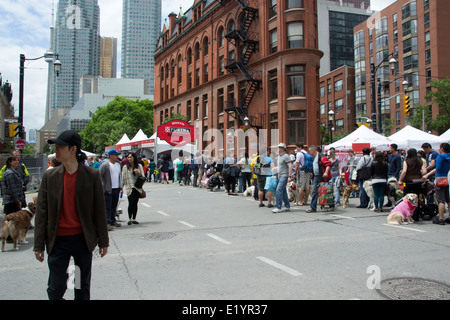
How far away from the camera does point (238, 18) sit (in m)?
36.3

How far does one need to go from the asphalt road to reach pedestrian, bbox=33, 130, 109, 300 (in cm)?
112

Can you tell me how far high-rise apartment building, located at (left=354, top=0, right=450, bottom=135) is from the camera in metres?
54.8

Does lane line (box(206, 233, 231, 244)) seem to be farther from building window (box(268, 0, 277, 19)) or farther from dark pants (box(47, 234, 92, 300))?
building window (box(268, 0, 277, 19))

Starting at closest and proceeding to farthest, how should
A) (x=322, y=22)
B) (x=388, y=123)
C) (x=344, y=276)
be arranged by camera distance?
(x=344, y=276) → (x=388, y=123) → (x=322, y=22)

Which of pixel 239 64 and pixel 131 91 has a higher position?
pixel 131 91

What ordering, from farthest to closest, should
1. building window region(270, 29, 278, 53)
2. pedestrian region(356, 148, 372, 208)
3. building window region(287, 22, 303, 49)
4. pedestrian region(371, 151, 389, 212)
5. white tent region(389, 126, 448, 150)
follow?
building window region(270, 29, 278, 53)
building window region(287, 22, 303, 49)
white tent region(389, 126, 448, 150)
pedestrian region(356, 148, 372, 208)
pedestrian region(371, 151, 389, 212)

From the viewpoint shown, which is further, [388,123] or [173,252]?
[388,123]

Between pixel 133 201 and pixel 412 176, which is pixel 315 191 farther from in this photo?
pixel 133 201

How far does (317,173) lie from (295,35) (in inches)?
Result: 950

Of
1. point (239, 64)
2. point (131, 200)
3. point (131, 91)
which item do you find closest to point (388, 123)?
point (239, 64)

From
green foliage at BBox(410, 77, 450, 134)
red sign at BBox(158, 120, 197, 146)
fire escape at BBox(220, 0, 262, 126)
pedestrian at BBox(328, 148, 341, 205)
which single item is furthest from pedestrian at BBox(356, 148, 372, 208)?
green foliage at BBox(410, 77, 450, 134)
